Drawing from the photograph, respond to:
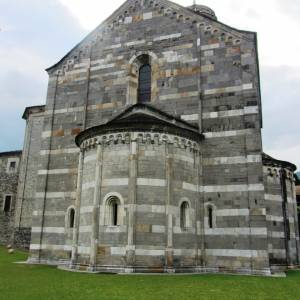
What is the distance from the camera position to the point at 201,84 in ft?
57.1

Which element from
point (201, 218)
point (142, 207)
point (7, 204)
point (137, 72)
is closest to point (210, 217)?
point (201, 218)

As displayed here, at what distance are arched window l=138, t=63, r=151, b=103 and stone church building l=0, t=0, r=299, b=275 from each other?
58 mm

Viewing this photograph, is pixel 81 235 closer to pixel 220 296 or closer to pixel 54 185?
pixel 54 185

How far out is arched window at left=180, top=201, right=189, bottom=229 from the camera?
49.3ft

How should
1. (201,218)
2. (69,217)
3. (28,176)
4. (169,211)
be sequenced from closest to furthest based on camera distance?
(169,211) < (201,218) < (69,217) < (28,176)

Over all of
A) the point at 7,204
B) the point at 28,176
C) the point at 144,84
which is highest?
the point at 144,84

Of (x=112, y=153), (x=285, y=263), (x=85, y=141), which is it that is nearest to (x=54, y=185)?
(x=85, y=141)

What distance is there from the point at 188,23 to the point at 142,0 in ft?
10.6

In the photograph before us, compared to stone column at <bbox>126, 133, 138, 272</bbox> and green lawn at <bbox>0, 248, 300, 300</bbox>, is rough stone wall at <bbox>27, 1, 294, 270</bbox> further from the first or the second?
stone column at <bbox>126, 133, 138, 272</bbox>

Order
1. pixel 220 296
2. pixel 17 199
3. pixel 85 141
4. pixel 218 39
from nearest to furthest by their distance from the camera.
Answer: pixel 220 296 < pixel 85 141 < pixel 218 39 < pixel 17 199

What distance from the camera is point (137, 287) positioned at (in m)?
10.3

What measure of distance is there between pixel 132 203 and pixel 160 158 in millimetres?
2246

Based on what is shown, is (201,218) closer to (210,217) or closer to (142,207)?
(210,217)

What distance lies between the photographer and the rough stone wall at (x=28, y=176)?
104 ft
